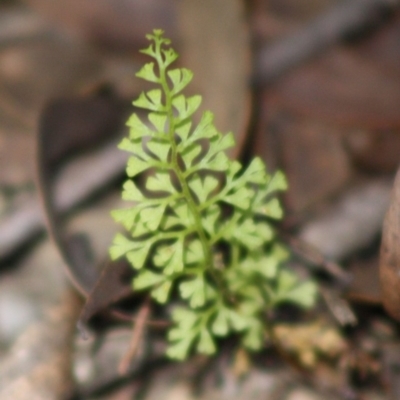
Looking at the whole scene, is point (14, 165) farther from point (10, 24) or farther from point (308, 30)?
point (308, 30)

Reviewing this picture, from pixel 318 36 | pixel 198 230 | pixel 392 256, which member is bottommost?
pixel 392 256

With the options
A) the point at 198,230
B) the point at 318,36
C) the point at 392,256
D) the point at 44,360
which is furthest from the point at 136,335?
the point at 318,36

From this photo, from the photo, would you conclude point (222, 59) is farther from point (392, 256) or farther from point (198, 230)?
point (392, 256)

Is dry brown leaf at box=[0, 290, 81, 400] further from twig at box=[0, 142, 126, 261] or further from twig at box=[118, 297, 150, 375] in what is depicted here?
twig at box=[0, 142, 126, 261]

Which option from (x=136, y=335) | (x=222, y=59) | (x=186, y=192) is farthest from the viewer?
(x=222, y=59)

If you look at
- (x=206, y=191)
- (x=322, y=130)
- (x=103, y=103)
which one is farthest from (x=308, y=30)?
(x=206, y=191)

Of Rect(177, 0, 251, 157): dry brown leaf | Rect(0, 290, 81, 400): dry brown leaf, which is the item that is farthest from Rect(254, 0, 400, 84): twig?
Rect(0, 290, 81, 400): dry brown leaf
